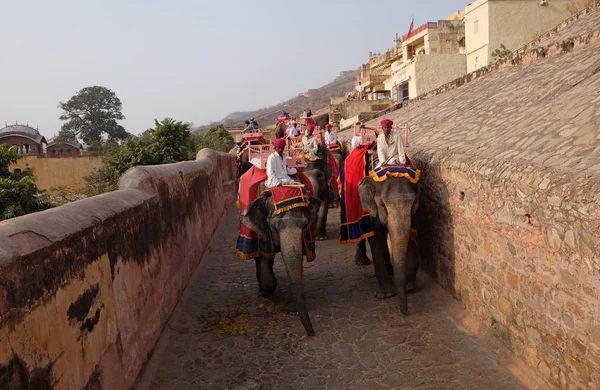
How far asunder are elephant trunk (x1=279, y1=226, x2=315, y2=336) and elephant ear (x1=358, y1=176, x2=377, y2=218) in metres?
1.07

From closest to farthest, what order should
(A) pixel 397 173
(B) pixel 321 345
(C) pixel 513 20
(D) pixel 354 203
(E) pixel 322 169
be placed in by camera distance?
(B) pixel 321 345 < (A) pixel 397 173 < (D) pixel 354 203 < (E) pixel 322 169 < (C) pixel 513 20

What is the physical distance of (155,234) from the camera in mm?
5945

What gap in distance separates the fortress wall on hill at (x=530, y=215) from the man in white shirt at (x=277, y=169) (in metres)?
1.98

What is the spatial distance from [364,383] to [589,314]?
2.19m

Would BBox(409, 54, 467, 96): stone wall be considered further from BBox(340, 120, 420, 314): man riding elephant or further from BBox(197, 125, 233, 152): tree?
BBox(340, 120, 420, 314): man riding elephant

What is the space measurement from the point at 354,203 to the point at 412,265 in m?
1.21

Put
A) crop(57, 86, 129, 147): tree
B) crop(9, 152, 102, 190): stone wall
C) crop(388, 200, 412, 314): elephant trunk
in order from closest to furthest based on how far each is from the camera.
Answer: crop(388, 200, 412, 314): elephant trunk < crop(9, 152, 102, 190): stone wall < crop(57, 86, 129, 147): tree

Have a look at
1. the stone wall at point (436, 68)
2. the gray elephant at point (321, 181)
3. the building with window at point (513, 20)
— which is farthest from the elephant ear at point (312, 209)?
the stone wall at point (436, 68)

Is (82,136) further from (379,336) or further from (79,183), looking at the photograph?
(379,336)

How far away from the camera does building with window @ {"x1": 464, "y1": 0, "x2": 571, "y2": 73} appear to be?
78.0 feet

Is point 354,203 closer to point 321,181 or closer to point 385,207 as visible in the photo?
point 385,207

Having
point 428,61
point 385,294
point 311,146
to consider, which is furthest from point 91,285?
point 428,61

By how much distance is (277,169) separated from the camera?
6516mm

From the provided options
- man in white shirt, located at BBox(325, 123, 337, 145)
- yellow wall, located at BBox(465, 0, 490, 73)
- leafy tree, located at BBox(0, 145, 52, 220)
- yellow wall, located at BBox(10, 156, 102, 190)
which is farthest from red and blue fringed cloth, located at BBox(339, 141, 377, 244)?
yellow wall, located at BBox(10, 156, 102, 190)
